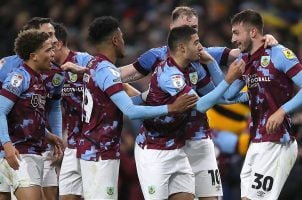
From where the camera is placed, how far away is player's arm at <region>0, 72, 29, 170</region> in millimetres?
8875

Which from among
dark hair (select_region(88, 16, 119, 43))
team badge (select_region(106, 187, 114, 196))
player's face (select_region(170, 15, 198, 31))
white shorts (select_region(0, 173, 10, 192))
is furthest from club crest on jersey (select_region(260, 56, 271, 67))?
white shorts (select_region(0, 173, 10, 192))

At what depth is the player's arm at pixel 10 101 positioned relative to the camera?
29.1 feet

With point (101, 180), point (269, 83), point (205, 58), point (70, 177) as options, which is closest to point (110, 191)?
point (101, 180)

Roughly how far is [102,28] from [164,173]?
151cm

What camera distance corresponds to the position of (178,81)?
9.03 metres

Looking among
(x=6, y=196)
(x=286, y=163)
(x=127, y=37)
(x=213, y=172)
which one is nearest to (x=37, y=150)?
(x=6, y=196)

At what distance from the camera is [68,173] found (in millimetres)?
10016

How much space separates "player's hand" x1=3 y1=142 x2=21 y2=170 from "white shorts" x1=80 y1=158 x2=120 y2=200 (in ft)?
2.28

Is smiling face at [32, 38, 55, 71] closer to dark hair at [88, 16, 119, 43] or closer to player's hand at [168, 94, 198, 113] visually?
dark hair at [88, 16, 119, 43]

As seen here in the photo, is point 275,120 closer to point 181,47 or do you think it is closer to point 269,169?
point 269,169

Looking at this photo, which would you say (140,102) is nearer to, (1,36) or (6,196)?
(6,196)

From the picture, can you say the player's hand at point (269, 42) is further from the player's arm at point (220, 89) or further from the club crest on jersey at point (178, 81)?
the club crest on jersey at point (178, 81)

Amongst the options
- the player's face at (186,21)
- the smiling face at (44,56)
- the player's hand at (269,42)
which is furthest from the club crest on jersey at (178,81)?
the smiling face at (44,56)

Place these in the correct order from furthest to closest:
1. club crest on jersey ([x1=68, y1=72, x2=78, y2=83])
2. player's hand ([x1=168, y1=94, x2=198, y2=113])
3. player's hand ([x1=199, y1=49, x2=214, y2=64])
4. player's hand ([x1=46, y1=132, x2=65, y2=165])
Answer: club crest on jersey ([x1=68, y1=72, x2=78, y2=83]), player's hand ([x1=46, y1=132, x2=65, y2=165]), player's hand ([x1=199, y1=49, x2=214, y2=64]), player's hand ([x1=168, y1=94, x2=198, y2=113])
